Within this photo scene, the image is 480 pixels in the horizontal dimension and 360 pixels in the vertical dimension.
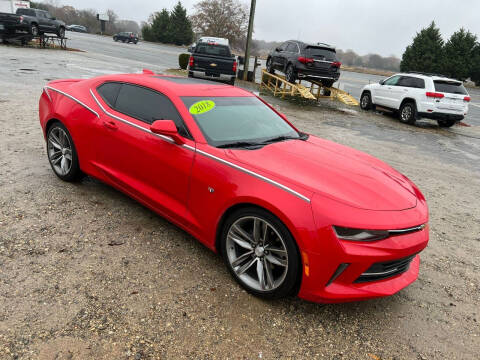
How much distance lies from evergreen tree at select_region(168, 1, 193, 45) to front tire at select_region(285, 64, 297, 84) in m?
63.5

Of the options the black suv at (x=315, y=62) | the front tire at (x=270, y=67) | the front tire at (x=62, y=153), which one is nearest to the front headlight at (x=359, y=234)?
the front tire at (x=62, y=153)

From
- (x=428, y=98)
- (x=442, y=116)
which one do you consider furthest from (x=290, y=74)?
(x=442, y=116)

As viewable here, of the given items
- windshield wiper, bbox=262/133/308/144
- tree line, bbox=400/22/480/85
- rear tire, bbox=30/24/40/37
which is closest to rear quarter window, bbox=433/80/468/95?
windshield wiper, bbox=262/133/308/144

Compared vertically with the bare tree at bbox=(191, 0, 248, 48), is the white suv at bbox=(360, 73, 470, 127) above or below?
below

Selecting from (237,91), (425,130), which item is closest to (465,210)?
(237,91)

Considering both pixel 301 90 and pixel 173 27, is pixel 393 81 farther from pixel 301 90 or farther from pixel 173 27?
pixel 173 27

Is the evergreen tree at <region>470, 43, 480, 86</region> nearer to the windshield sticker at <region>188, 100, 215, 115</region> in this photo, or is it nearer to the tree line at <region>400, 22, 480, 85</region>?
the tree line at <region>400, 22, 480, 85</region>

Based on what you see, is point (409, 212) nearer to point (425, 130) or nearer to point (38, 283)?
point (38, 283)

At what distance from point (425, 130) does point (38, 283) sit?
12852mm

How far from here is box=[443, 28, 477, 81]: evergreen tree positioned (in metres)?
51.2

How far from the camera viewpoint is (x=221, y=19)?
2891 inches

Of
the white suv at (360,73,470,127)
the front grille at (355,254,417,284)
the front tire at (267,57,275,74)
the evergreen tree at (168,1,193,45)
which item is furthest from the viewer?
the evergreen tree at (168,1,193,45)

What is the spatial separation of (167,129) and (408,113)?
1238cm

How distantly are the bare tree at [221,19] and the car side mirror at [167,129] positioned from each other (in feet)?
249
